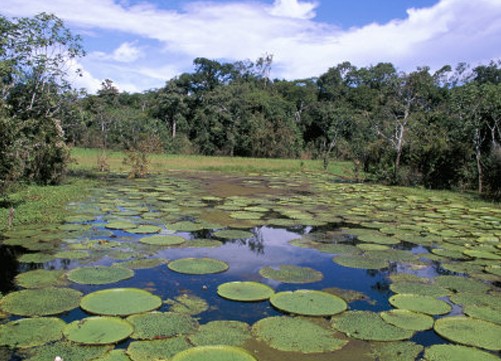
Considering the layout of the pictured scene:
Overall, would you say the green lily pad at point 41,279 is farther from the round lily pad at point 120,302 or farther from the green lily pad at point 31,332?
the green lily pad at point 31,332

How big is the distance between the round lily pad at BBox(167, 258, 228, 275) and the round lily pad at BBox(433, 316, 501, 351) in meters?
2.80

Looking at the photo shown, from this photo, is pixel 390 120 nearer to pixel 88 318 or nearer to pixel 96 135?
pixel 88 318

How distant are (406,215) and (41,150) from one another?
10.1m


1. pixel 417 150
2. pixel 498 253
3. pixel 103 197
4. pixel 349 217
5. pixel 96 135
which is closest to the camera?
pixel 498 253

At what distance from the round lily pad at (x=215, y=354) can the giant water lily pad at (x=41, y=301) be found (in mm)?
1579

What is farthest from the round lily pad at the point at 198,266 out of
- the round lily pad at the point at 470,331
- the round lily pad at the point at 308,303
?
the round lily pad at the point at 470,331

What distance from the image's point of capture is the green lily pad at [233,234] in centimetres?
777

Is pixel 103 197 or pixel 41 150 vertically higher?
pixel 41 150

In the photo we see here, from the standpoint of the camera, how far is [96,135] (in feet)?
106

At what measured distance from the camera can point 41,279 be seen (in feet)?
17.1


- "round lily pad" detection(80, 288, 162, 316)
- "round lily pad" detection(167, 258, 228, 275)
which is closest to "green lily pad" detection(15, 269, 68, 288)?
"round lily pad" detection(80, 288, 162, 316)

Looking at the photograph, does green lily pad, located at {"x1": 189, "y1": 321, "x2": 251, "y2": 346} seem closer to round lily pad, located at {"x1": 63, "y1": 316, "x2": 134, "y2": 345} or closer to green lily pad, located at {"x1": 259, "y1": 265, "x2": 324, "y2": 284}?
round lily pad, located at {"x1": 63, "y1": 316, "x2": 134, "y2": 345}

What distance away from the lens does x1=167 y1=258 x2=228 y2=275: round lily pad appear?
5750 mm

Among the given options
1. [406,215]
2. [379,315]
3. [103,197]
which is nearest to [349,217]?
[406,215]
